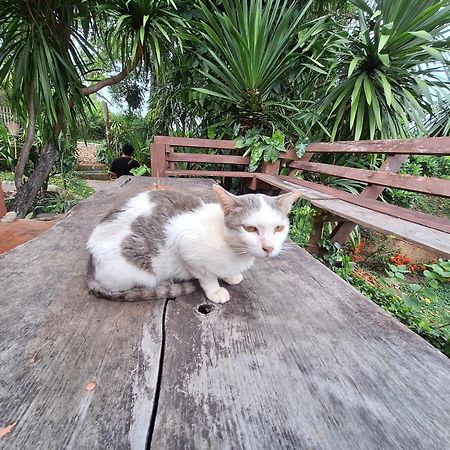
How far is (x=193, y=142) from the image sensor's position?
7.88 ft

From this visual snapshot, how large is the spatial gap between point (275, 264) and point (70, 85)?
2.76 meters

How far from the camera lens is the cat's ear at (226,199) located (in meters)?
0.65

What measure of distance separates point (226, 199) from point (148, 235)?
226 mm

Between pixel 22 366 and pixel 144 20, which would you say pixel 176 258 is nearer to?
pixel 22 366

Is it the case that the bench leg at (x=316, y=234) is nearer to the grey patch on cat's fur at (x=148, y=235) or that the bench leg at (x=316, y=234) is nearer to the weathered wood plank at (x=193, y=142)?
the weathered wood plank at (x=193, y=142)

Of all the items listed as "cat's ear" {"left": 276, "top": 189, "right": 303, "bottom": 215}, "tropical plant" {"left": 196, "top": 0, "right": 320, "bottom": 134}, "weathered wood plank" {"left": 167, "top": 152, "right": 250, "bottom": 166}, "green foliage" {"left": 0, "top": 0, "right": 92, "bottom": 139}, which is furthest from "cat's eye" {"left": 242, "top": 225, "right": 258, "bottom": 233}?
"green foliage" {"left": 0, "top": 0, "right": 92, "bottom": 139}

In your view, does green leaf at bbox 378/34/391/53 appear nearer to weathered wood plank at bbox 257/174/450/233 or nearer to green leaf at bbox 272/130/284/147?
green leaf at bbox 272/130/284/147

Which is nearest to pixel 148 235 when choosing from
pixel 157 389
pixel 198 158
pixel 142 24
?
pixel 157 389

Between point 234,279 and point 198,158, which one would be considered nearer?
point 234,279

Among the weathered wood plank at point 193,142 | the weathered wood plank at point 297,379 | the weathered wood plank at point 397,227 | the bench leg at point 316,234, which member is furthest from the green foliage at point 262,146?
the weathered wood plank at point 297,379

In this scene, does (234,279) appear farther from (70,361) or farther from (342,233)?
(342,233)

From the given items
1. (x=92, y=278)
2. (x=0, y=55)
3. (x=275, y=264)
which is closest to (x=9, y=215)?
(x=92, y=278)

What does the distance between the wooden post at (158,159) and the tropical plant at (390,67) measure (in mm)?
1539

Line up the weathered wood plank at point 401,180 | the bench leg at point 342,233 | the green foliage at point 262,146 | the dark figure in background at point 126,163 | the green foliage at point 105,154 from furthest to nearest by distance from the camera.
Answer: the green foliage at point 105,154 < the dark figure in background at point 126,163 < the green foliage at point 262,146 < the bench leg at point 342,233 < the weathered wood plank at point 401,180
